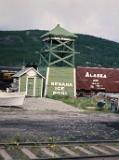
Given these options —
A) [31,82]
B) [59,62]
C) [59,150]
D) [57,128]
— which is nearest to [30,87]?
[31,82]

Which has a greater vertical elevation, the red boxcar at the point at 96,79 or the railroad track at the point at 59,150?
the red boxcar at the point at 96,79

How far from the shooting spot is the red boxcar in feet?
174

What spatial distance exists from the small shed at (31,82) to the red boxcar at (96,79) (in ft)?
18.0

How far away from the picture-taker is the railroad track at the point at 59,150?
13.7 meters

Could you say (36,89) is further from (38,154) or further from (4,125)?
(38,154)

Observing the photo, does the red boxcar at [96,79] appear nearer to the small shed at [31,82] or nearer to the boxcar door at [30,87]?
the small shed at [31,82]

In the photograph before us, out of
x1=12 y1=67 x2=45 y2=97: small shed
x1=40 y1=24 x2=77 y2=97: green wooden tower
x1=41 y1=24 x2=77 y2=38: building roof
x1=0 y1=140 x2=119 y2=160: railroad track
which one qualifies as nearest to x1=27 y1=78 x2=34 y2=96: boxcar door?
x1=12 y1=67 x2=45 y2=97: small shed

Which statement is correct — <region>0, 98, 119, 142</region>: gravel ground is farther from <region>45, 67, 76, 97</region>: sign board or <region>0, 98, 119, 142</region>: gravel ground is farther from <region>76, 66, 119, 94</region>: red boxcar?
<region>76, 66, 119, 94</region>: red boxcar

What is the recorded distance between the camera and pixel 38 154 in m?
14.2

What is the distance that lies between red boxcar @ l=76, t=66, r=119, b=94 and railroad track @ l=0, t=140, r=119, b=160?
36.1 metres

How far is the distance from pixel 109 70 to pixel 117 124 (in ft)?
92.2

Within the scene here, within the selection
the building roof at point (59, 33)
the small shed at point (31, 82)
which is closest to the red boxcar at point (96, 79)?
the building roof at point (59, 33)

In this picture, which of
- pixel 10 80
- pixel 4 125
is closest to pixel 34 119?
pixel 4 125

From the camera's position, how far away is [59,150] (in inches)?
591
